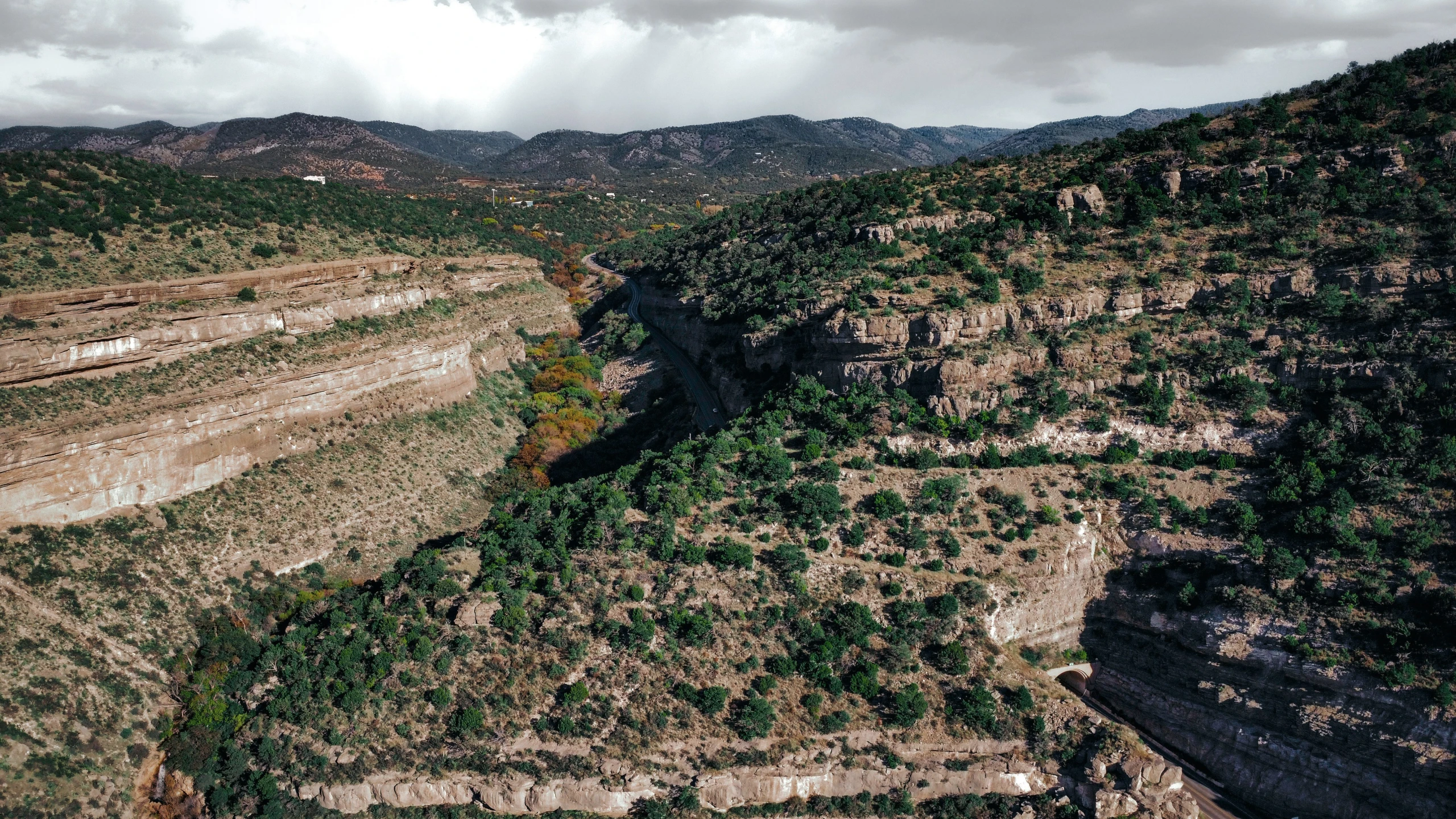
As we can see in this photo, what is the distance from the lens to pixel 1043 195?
66.5 metres

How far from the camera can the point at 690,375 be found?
75.8m

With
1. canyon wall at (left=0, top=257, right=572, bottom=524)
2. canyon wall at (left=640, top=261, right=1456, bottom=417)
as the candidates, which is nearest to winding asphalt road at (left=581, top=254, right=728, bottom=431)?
canyon wall at (left=640, top=261, right=1456, bottom=417)

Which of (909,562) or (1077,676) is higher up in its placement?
(909,562)

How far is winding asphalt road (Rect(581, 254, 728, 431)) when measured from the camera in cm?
6688

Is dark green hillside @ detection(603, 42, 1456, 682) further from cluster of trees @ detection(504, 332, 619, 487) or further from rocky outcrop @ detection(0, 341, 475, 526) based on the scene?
rocky outcrop @ detection(0, 341, 475, 526)

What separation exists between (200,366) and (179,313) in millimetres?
3536

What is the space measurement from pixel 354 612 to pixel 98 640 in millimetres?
11485

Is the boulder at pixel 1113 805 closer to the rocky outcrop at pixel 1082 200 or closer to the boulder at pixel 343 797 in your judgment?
the boulder at pixel 343 797

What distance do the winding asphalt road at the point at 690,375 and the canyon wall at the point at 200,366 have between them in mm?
18618

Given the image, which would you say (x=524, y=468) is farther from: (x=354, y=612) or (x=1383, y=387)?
(x=1383, y=387)

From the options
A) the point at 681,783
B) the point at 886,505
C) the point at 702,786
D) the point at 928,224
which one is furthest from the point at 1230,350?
the point at 681,783

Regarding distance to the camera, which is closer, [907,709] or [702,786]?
[702,786]

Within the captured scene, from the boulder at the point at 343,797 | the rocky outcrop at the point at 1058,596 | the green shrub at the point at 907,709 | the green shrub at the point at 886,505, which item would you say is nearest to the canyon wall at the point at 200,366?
the boulder at the point at 343,797

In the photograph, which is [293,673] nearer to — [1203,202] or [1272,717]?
[1272,717]
